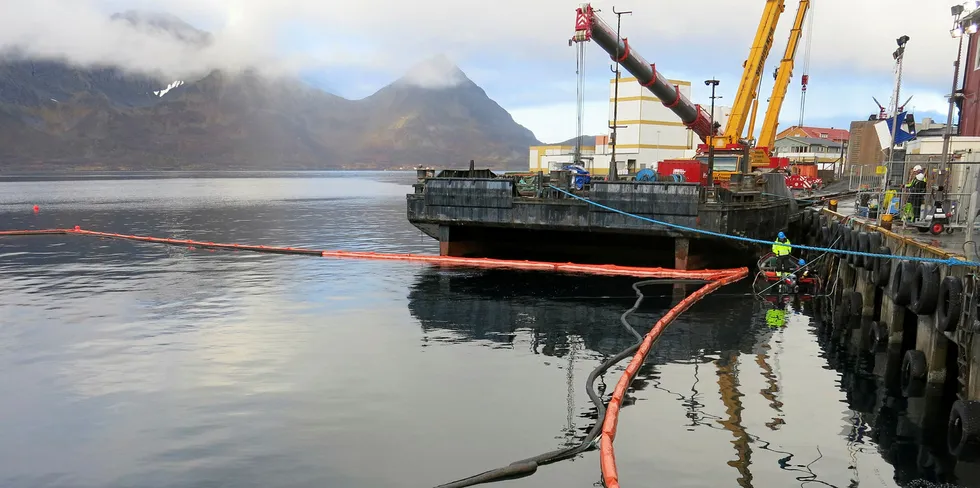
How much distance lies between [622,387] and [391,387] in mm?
4205

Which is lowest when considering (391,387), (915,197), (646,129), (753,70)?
(391,387)

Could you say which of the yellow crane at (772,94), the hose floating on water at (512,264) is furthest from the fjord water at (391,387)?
the yellow crane at (772,94)

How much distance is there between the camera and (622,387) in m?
11.1

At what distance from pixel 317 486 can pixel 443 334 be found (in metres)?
7.99

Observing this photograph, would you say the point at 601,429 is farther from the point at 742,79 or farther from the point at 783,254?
the point at 742,79

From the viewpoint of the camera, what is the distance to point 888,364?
14.1 m

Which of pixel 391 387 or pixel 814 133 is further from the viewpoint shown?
pixel 814 133

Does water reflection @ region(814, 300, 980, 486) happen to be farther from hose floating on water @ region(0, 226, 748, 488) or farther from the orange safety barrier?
hose floating on water @ region(0, 226, 748, 488)

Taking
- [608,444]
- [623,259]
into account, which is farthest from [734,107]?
[608,444]

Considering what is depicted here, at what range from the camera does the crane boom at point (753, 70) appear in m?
39.5

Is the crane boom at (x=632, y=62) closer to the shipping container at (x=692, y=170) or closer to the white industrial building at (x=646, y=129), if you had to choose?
the shipping container at (x=692, y=170)

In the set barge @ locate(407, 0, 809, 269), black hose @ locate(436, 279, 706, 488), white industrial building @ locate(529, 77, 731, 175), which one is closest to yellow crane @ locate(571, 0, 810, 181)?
barge @ locate(407, 0, 809, 269)

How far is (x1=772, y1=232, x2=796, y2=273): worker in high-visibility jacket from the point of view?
65.9 ft

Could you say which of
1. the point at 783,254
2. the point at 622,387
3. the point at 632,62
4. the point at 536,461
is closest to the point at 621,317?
the point at 783,254
